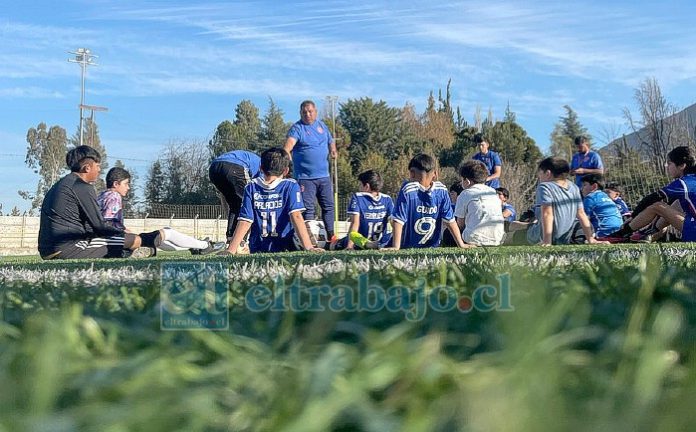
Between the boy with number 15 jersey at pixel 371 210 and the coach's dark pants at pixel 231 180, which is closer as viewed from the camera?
the boy with number 15 jersey at pixel 371 210

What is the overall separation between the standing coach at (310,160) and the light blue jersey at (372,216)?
3.48 ft

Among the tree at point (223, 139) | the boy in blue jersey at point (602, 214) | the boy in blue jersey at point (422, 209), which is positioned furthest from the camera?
the tree at point (223, 139)

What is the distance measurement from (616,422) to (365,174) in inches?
435

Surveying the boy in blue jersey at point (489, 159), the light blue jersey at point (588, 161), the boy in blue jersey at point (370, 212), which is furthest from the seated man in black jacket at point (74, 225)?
the light blue jersey at point (588, 161)

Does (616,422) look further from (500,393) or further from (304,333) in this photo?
(304,333)

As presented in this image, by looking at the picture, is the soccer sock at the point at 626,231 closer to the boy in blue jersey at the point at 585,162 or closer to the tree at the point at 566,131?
the boy in blue jersey at the point at 585,162

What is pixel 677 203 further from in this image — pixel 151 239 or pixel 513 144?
pixel 513 144

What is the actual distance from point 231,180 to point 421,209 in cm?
418

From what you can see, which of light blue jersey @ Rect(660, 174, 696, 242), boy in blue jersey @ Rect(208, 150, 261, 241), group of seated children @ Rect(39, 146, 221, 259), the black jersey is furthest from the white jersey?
the black jersey

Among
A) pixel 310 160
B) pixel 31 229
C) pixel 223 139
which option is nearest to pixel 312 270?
pixel 310 160

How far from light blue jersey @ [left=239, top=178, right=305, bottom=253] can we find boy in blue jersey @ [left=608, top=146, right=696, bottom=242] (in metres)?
4.65

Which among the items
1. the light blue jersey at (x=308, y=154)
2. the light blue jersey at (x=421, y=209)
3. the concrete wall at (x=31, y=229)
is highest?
the light blue jersey at (x=308, y=154)

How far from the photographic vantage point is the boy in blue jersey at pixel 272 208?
881cm

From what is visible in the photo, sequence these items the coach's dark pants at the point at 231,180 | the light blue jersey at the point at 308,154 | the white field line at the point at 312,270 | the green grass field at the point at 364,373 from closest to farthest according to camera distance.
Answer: the green grass field at the point at 364,373, the white field line at the point at 312,270, the light blue jersey at the point at 308,154, the coach's dark pants at the point at 231,180
